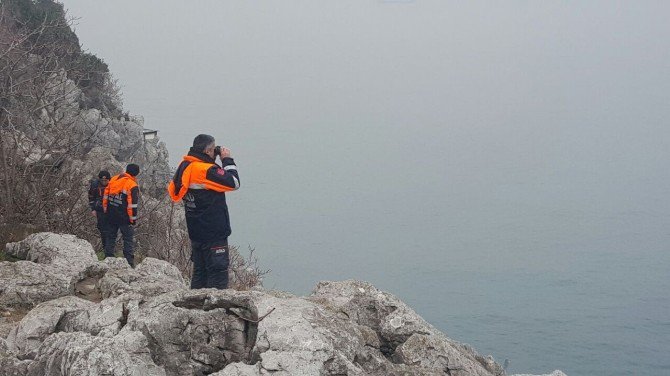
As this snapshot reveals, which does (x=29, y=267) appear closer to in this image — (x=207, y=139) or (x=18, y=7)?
(x=207, y=139)

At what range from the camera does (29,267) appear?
7.50 m

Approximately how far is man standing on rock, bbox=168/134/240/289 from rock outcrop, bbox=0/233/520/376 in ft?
3.87

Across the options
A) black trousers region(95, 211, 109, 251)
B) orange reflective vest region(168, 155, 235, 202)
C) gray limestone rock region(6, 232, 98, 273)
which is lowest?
gray limestone rock region(6, 232, 98, 273)

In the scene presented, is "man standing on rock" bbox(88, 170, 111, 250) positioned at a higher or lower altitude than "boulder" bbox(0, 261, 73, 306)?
higher

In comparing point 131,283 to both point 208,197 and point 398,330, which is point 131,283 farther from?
point 398,330

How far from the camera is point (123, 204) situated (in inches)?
435

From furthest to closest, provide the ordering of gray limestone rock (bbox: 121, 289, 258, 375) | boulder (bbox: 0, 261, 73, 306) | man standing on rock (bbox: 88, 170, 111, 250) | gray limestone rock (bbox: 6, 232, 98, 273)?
man standing on rock (bbox: 88, 170, 111, 250), gray limestone rock (bbox: 6, 232, 98, 273), boulder (bbox: 0, 261, 73, 306), gray limestone rock (bbox: 121, 289, 258, 375)

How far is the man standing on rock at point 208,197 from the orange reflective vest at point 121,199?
392 cm

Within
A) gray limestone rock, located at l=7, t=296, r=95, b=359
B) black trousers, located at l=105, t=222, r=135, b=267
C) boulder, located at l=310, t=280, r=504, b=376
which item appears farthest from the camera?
black trousers, located at l=105, t=222, r=135, b=267

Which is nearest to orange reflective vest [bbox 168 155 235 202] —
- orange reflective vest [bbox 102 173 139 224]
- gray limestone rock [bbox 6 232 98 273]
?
gray limestone rock [bbox 6 232 98 273]

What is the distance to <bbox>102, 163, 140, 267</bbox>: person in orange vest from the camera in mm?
10977

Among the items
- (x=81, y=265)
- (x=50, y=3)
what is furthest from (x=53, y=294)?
(x=50, y=3)

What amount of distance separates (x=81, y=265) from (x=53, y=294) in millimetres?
1561

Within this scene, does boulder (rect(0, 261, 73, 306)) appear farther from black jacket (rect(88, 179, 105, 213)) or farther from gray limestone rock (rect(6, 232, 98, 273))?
black jacket (rect(88, 179, 105, 213))
